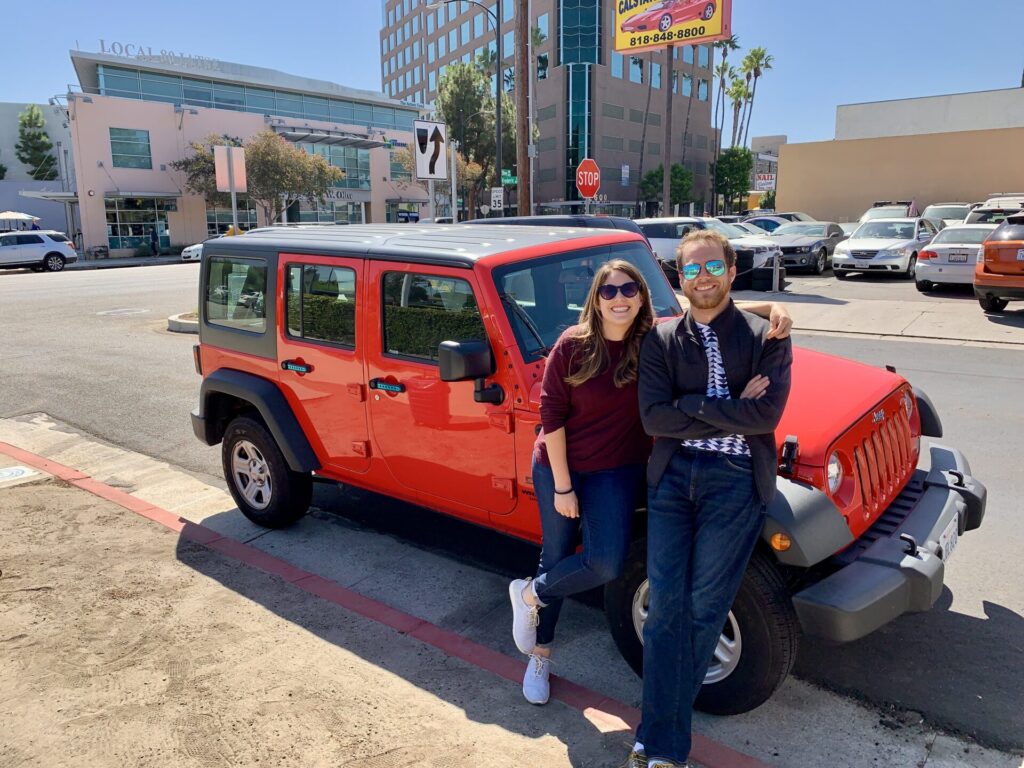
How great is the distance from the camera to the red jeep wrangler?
285 cm

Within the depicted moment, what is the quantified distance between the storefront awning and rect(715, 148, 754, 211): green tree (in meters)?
39.6

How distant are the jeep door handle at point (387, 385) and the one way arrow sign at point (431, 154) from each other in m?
6.79

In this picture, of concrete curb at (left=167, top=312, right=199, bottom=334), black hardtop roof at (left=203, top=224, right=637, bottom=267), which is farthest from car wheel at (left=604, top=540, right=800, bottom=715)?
concrete curb at (left=167, top=312, right=199, bottom=334)

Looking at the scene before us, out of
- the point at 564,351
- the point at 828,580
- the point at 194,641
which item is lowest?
the point at 194,641

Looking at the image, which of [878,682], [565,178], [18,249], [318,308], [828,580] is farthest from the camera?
[565,178]

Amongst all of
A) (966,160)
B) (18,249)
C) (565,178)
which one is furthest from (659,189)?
(18,249)

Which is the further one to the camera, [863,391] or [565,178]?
[565,178]

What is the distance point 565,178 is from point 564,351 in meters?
70.4

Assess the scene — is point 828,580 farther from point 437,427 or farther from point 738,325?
point 437,427

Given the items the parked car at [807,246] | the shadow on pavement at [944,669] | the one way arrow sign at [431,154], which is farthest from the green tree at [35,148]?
the shadow on pavement at [944,669]

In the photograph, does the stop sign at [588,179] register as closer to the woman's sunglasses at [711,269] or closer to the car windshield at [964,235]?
the car windshield at [964,235]

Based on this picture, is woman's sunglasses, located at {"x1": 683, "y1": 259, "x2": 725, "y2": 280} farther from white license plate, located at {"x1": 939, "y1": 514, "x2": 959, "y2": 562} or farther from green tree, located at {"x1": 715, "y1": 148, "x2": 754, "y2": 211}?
green tree, located at {"x1": 715, "y1": 148, "x2": 754, "y2": 211}

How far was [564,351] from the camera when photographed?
2.86 m

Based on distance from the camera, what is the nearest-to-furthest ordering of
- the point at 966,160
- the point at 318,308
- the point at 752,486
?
the point at 752,486
the point at 318,308
the point at 966,160
